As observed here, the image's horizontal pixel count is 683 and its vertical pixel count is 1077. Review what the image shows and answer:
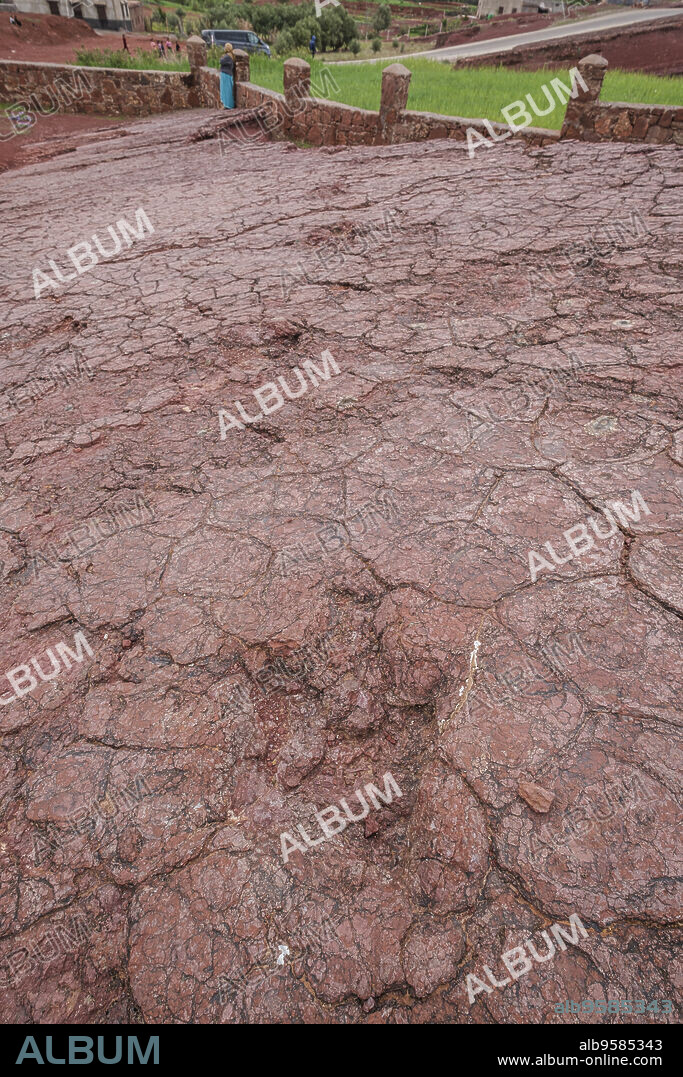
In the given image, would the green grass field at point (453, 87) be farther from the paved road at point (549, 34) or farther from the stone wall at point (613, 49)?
the paved road at point (549, 34)

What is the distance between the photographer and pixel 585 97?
5.47 metres

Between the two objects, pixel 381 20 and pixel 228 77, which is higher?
pixel 381 20

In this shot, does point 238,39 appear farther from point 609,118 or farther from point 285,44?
point 609,118

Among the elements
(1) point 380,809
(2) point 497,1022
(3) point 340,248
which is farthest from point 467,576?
(3) point 340,248

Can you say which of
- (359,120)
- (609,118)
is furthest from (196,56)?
(609,118)

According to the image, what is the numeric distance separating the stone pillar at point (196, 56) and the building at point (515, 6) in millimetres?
26220

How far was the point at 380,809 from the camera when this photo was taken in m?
1.25

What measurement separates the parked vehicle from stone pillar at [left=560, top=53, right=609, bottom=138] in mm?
16696

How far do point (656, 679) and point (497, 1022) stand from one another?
2.56ft

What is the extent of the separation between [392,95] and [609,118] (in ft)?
8.72

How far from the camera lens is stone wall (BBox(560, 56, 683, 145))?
17.4 ft

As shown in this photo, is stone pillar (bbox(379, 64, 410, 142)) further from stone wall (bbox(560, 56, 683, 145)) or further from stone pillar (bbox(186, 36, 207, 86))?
stone pillar (bbox(186, 36, 207, 86))

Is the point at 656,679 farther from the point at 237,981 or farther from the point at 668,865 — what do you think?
the point at 237,981
